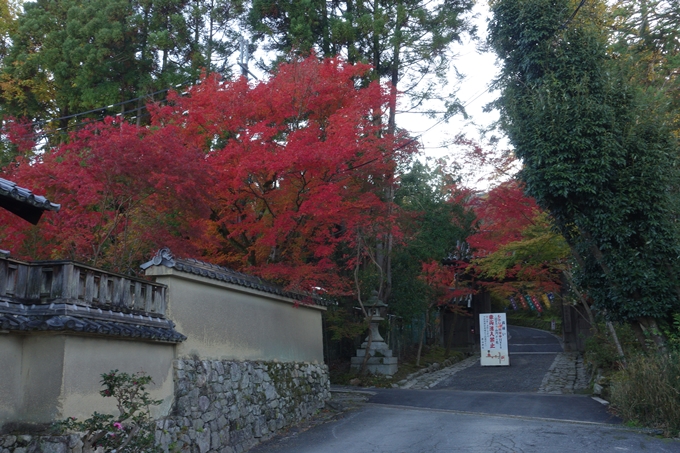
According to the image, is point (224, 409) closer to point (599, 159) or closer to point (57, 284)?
point (57, 284)

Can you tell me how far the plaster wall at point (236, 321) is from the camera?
9578 millimetres

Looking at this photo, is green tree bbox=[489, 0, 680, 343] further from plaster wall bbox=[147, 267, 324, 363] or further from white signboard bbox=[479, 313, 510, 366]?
white signboard bbox=[479, 313, 510, 366]

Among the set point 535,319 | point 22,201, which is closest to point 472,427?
point 22,201

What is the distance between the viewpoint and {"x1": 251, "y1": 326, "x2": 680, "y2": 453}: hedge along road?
9820mm

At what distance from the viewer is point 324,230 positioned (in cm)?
1419

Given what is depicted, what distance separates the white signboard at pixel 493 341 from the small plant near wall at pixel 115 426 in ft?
56.5

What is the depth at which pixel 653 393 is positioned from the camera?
11.0 meters

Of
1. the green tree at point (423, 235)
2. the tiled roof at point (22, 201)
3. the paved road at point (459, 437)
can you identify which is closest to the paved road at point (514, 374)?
the green tree at point (423, 235)

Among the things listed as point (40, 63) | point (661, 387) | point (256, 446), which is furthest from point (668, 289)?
point (40, 63)

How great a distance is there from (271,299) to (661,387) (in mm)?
7960

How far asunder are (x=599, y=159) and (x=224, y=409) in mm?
9292

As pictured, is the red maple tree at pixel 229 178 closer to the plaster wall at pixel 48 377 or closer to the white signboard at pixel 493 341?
the plaster wall at pixel 48 377

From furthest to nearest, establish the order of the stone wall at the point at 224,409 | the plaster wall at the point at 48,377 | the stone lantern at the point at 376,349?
1. the stone lantern at the point at 376,349
2. the stone wall at the point at 224,409
3. the plaster wall at the point at 48,377

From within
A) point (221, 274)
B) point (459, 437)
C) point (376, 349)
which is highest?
point (221, 274)
